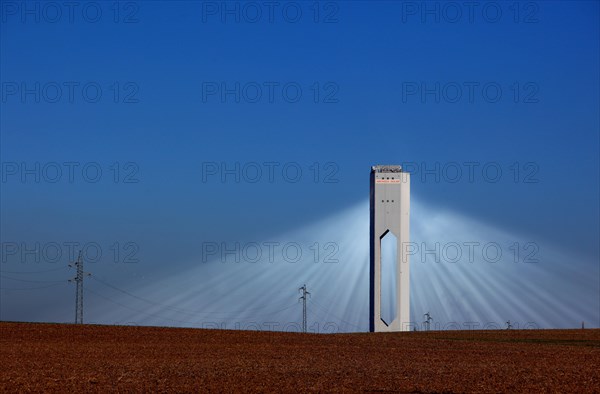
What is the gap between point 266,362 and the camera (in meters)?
25.2

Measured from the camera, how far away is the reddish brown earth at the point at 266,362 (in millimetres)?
19766

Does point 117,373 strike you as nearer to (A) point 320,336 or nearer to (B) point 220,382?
(B) point 220,382

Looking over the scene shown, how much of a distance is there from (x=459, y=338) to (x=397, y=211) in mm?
28623

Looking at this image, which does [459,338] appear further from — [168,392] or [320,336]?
[168,392]

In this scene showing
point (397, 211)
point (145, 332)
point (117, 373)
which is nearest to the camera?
point (117, 373)

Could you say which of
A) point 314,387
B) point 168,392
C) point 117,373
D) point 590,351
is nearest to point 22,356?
point 117,373

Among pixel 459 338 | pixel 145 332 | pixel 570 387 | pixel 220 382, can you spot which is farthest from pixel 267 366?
pixel 459 338

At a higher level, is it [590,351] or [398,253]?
[398,253]

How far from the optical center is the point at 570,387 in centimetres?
2030

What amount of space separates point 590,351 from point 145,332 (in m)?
19.3

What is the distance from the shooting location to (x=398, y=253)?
71188mm

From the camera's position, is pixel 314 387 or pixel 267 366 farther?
pixel 267 366

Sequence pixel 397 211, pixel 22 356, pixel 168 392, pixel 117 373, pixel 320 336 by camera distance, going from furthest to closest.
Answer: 1. pixel 397 211
2. pixel 320 336
3. pixel 22 356
4. pixel 117 373
5. pixel 168 392

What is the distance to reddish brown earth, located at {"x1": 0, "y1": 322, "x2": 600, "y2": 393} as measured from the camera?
64.8 ft
